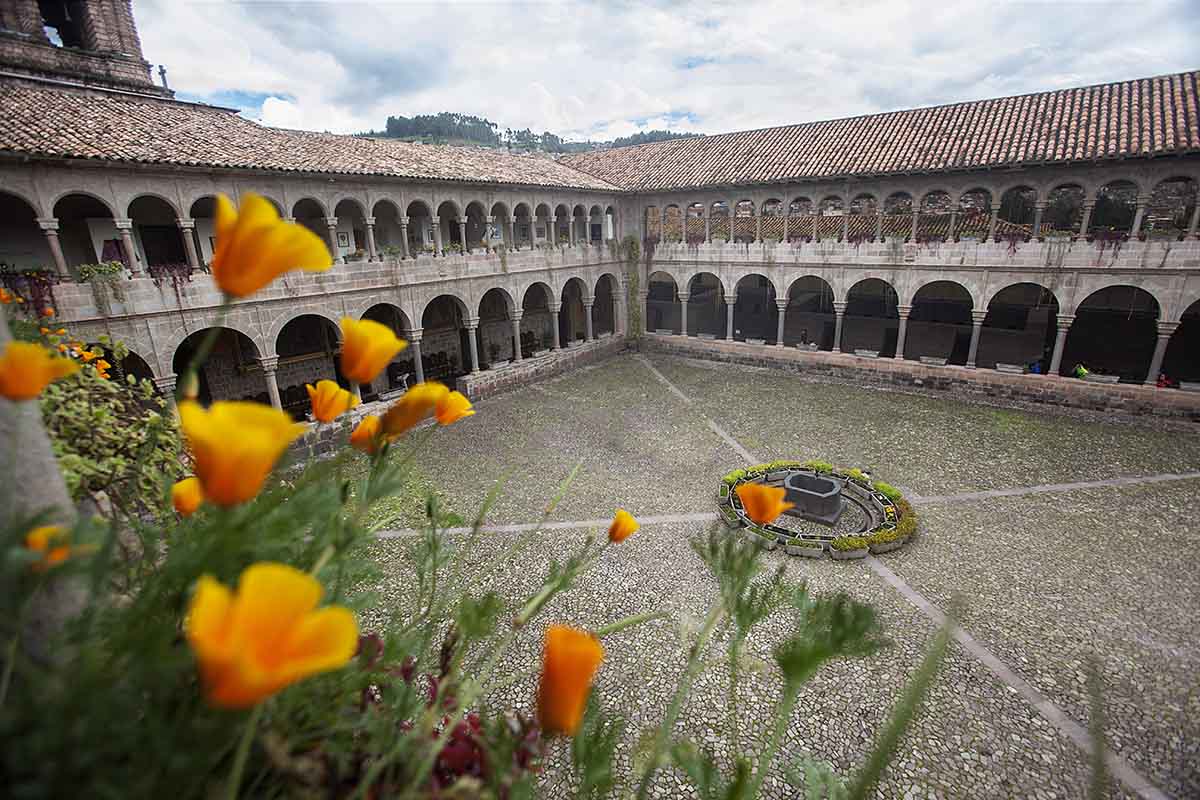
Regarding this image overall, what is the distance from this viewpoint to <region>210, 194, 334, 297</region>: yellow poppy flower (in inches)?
45.8

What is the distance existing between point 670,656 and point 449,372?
1680 centimetres

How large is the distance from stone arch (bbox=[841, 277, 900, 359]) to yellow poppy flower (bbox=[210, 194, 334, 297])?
24165 millimetres

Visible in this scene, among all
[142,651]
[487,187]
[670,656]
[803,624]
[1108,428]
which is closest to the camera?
[142,651]

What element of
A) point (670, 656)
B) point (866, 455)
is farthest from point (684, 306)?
point (670, 656)

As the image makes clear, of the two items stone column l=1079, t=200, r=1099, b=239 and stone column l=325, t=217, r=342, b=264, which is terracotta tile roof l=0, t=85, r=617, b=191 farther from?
stone column l=1079, t=200, r=1099, b=239

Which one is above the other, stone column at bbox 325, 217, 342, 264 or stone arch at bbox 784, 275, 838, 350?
stone column at bbox 325, 217, 342, 264

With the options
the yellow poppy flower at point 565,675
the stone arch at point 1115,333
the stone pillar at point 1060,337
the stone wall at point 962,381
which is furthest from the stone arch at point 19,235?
the stone arch at point 1115,333

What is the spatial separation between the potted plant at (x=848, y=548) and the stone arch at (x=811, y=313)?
1538cm

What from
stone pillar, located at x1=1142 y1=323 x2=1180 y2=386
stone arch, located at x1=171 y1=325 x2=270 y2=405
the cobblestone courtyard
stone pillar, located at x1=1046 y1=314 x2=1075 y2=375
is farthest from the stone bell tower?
stone pillar, located at x1=1142 y1=323 x2=1180 y2=386

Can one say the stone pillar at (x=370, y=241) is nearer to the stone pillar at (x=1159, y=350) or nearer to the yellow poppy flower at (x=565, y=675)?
the yellow poppy flower at (x=565, y=675)

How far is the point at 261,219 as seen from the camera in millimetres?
1195

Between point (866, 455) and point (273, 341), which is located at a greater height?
point (273, 341)

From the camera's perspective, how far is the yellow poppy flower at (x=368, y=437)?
1.80 m

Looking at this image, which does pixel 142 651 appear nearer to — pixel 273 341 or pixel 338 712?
pixel 338 712
